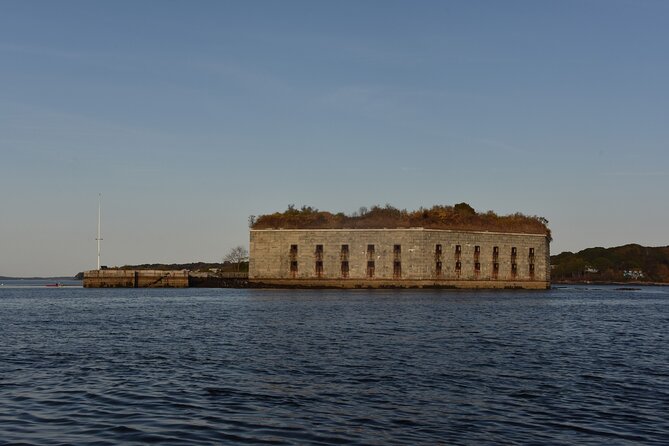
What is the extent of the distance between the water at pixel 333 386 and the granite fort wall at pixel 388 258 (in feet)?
212

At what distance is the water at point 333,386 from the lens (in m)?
14.0

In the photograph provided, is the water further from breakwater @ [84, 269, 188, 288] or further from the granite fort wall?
breakwater @ [84, 269, 188, 288]

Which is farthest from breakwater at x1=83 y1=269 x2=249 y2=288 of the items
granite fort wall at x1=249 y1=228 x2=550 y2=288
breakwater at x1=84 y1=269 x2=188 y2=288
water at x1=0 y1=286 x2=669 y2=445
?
water at x1=0 y1=286 x2=669 y2=445

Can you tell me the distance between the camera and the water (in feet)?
45.8

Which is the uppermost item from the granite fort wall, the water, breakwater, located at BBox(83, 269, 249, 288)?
the granite fort wall

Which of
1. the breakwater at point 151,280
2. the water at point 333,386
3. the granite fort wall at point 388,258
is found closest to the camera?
the water at point 333,386

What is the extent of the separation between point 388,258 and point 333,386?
8361 centimetres

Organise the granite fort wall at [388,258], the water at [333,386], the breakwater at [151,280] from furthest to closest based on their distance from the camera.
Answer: the breakwater at [151,280] → the granite fort wall at [388,258] → the water at [333,386]

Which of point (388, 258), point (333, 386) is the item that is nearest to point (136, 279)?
point (388, 258)

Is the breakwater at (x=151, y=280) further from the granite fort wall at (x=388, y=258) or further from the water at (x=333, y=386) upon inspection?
the water at (x=333, y=386)

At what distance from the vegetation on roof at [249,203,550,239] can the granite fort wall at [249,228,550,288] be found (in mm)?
2341

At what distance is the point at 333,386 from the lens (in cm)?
1894

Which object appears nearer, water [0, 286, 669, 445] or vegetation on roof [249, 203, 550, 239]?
water [0, 286, 669, 445]

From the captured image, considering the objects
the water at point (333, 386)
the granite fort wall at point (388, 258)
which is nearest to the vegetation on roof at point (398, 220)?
the granite fort wall at point (388, 258)
